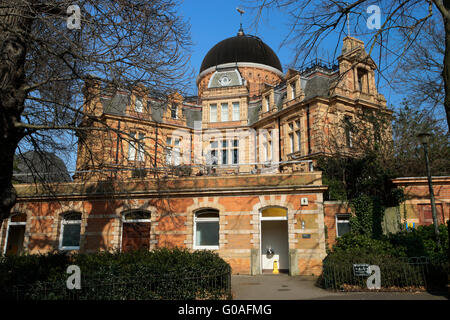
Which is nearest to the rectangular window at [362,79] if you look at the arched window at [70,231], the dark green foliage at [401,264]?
the dark green foliage at [401,264]

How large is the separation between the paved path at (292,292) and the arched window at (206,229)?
116 inches

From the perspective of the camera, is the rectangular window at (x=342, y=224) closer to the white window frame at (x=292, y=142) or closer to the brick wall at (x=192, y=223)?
the brick wall at (x=192, y=223)

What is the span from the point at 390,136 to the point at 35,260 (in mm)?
21266

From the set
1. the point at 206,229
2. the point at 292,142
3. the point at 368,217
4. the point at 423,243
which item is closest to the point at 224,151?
the point at 292,142

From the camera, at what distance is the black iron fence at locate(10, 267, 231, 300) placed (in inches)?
305

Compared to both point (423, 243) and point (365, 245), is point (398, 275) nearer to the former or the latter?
point (423, 243)

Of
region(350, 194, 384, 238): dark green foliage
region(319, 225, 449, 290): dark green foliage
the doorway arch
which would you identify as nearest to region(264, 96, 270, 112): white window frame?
the doorway arch

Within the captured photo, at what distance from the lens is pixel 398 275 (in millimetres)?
11375

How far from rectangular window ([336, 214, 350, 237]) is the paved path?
4798 mm

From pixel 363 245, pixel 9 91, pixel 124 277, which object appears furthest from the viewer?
pixel 363 245

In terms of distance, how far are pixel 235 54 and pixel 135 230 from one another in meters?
29.2

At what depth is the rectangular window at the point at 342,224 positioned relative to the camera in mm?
18766

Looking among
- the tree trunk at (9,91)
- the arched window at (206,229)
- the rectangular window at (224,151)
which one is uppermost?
the rectangular window at (224,151)
